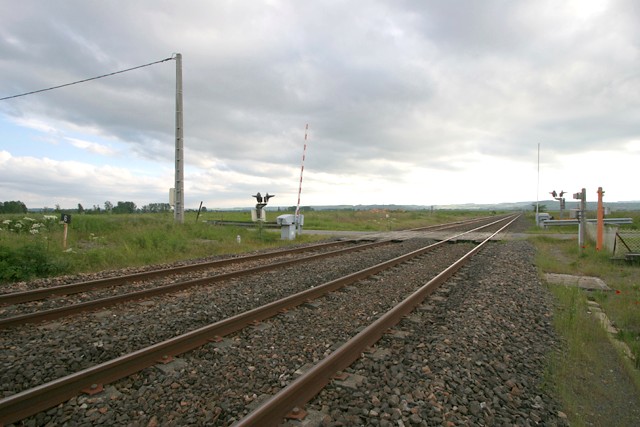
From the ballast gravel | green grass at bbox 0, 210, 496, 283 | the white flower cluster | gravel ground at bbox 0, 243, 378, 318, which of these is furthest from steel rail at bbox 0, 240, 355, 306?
the white flower cluster

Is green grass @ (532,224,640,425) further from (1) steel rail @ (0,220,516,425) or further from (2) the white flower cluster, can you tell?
(2) the white flower cluster

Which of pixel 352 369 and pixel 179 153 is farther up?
pixel 179 153

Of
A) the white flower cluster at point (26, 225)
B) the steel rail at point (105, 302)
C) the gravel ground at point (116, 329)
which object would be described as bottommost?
the gravel ground at point (116, 329)

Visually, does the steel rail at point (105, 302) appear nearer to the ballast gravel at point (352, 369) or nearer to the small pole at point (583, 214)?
the ballast gravel at point (352, 369)

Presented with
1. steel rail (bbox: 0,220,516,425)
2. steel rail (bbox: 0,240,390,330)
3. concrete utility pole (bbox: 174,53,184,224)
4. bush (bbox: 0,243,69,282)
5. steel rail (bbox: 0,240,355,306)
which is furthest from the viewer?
concrete utility pole (bbox: 174,53,184,224)

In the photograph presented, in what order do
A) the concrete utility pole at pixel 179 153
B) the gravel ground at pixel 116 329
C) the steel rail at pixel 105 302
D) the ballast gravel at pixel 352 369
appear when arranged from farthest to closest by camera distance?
the concrete utility pole at pixel 179 153
the steel rail at pixel 105 302
the gravel ground at pixel 116 329
the ballast gravel at pixel 352 369

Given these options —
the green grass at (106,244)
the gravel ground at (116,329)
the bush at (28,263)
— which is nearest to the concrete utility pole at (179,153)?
the green grass at (106,244)

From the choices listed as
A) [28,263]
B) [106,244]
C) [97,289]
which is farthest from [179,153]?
[97,289]

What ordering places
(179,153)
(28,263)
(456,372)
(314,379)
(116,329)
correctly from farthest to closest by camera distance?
(179,153) → (28,263) → (116,329) → (456,372) → (314,379)

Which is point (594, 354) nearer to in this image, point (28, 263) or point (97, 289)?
point (97, 289)

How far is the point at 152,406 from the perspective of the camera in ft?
11.5

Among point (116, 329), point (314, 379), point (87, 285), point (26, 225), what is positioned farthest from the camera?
point (26, 225)

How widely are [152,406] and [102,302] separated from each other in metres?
3.63

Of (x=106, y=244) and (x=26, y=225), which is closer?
(x=106, y=244)
